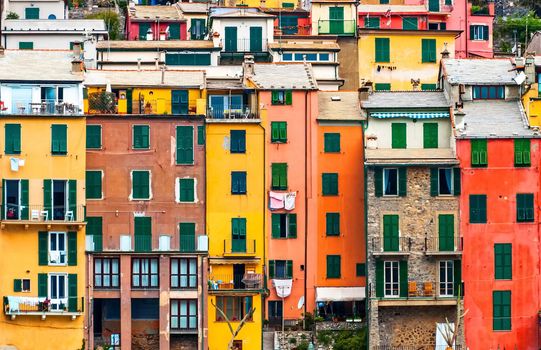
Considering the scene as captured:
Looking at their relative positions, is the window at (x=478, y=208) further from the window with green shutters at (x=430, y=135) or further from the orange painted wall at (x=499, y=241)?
the window with green shutters at (x=430, y=135)

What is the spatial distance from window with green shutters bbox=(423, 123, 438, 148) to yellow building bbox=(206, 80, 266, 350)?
8937 mm

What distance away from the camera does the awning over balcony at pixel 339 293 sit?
120 metres

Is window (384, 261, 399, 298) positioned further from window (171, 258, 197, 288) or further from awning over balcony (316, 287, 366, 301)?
window (171, 258, 197, 288)

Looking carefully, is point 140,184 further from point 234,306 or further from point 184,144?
point 234,306

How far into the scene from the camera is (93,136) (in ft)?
390

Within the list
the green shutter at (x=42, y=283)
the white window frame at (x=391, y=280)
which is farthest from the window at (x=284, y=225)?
the green shutter at (x=42, y=283)

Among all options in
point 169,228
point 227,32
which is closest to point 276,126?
point 169,228

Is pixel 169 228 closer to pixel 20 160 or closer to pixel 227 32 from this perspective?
pixel 20 160

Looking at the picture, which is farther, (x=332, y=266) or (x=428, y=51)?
(x=428, y=51)

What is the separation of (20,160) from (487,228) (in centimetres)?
2530

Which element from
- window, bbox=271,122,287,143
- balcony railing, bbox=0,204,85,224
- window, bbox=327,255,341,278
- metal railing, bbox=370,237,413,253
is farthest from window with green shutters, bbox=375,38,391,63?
balcony railing, bbox=0,204,85,224

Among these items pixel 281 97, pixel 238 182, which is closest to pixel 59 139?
pixel 238 182

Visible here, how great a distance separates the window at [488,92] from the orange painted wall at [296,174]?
8999 millimetres

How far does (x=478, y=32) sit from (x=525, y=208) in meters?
37.4
